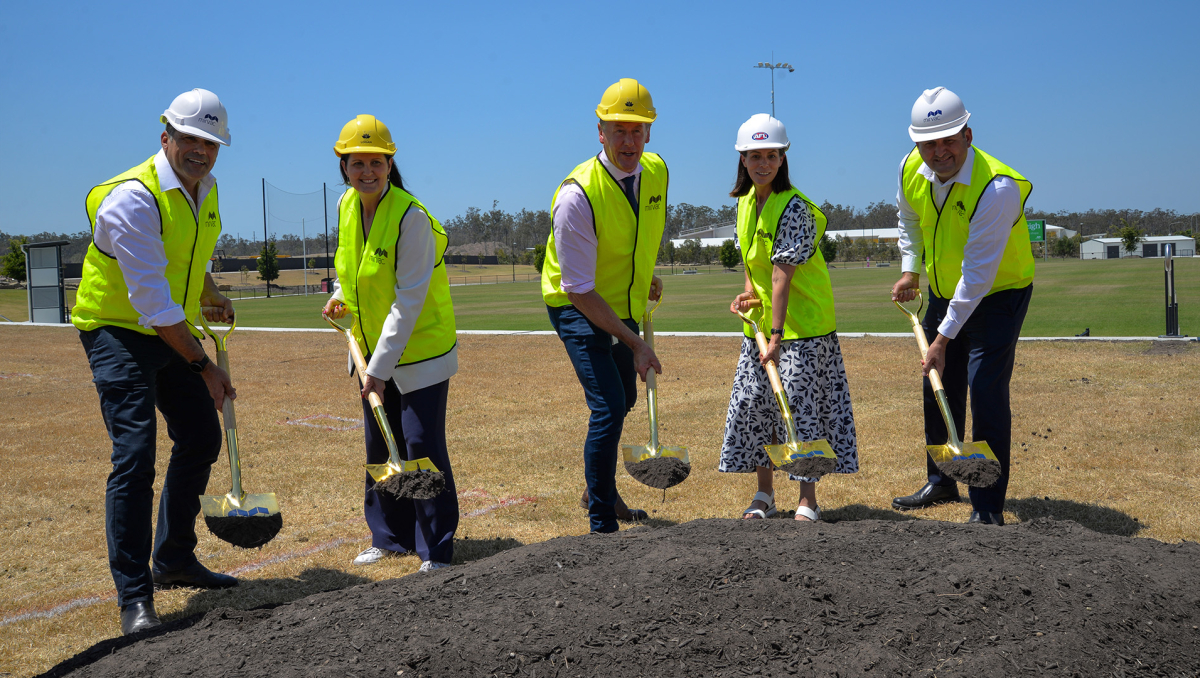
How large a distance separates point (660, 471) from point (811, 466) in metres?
0.76

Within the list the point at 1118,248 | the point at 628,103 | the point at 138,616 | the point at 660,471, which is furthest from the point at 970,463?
the point at 1118,248

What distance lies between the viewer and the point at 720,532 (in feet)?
11.2

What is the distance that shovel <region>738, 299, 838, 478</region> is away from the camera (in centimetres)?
416

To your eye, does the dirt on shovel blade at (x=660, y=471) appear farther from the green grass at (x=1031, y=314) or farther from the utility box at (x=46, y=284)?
the utility box at (x=46, y=284)

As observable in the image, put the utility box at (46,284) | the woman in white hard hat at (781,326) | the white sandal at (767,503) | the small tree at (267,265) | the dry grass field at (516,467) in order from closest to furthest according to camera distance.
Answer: the dry grass field at (516,467)
the woman in white hard hat at (781,326)
the white sandal at (767,503)
the utility box at (46,284)
the small tree at (267,265)

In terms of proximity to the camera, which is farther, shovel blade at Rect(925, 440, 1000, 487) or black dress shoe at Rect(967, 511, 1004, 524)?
black dress shoe at Rect(967, 511, 1004, 524)

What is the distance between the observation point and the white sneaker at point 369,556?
168 inches

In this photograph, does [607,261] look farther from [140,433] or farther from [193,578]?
[193,578]

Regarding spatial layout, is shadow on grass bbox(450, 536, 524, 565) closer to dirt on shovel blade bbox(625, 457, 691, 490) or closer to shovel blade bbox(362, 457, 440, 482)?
shovel blade bbox(362, 457, 440, 482)

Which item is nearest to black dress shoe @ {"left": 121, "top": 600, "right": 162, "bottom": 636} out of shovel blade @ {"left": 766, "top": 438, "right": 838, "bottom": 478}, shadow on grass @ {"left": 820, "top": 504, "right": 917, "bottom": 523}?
shovel blade @ {"left": 766, "top": 438, "right": 838, "bottom": 478}

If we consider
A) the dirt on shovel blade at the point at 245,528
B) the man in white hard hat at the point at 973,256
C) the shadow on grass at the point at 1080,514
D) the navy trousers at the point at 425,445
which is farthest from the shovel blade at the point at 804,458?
the dirt on shovel blade at the point at 245,528

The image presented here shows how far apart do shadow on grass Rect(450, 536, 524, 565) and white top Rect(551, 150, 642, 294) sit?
1.42m

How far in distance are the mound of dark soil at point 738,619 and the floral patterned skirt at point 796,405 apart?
1.46 metres

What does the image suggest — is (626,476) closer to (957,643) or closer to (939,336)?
(939,336)
